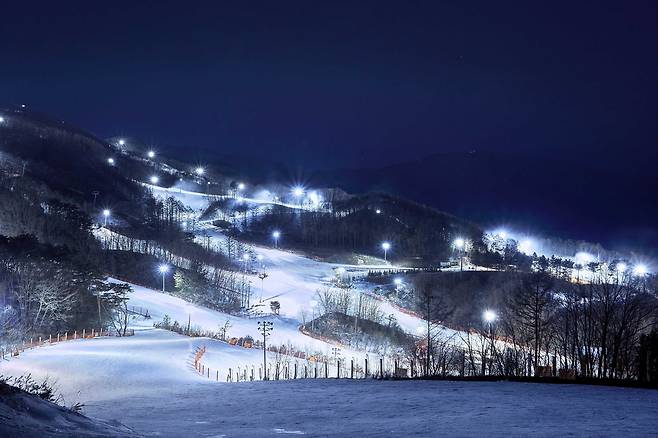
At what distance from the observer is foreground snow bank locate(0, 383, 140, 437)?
6.84 meters

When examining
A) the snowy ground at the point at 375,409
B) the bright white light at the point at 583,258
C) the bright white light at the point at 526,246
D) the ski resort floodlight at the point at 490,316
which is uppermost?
the bright white light at the point at 526,246

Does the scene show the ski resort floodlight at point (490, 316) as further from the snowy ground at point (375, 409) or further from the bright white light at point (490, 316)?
the snowy ground at point (375, 409)

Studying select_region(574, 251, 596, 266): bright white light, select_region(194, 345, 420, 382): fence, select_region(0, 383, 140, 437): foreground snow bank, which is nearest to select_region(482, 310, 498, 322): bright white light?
select_region(194, 345, 420, 382): fence

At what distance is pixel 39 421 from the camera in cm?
754

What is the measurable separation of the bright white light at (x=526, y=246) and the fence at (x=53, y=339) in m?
108

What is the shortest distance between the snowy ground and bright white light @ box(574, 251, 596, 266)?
121558mm

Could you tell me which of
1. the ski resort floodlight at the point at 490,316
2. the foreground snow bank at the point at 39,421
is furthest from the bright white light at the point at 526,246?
the foreground snow bank at the point at 39,421

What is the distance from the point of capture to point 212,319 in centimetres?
5159

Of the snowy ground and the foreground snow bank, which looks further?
the snowy ground

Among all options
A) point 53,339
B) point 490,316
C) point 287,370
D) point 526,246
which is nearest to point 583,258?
point 526,246

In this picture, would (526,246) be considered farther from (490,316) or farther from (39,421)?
(39,421)

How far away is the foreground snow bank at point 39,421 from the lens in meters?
6.84

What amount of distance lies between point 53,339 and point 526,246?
128 m

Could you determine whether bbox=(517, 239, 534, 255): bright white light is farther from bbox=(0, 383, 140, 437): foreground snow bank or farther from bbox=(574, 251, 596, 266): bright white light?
bbox=(0, 383, 140, 437): foreground snow bank
